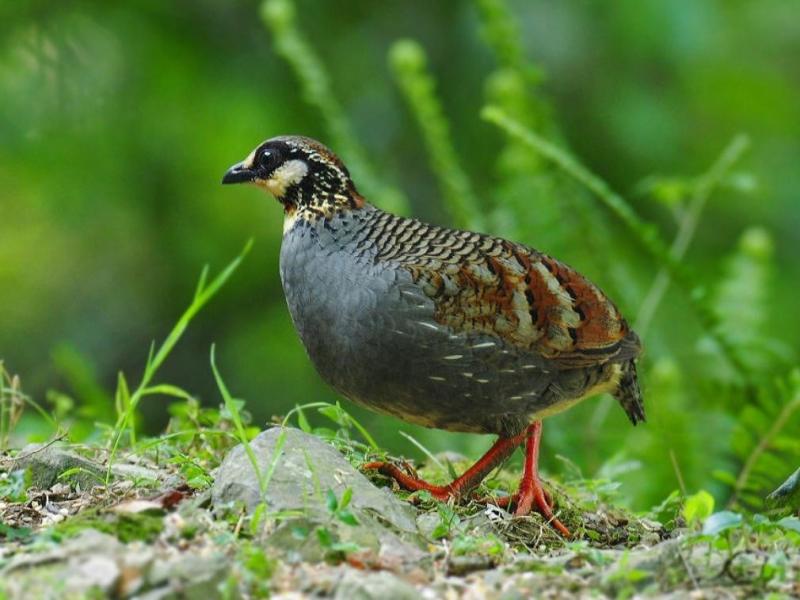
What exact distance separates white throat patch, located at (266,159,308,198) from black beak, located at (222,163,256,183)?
0.25 ft

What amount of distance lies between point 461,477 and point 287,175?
1.60m

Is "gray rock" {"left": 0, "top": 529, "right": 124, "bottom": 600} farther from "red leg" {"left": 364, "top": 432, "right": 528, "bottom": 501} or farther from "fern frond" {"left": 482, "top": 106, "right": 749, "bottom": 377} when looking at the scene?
"fern frond" {"left": 482, "top": 106, "right": 749, "bottom": 377}

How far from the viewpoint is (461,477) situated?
5.31 meters

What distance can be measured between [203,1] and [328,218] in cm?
463

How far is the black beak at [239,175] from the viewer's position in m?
5.79

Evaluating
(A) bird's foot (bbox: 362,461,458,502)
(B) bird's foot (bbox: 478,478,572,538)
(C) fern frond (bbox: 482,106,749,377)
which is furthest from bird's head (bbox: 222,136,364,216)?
(B) bird's foot (bbox: 478,478,572,538)

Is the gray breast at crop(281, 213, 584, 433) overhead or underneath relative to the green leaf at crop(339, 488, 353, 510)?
overhead

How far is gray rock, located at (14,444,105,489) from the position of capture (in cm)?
482

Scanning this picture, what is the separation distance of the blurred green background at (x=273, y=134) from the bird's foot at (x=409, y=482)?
2.78 metres

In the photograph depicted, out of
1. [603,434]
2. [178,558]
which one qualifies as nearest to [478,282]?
[178,558]

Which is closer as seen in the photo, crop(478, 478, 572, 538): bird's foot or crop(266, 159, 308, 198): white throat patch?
crop(478, 478, 572, 538): bird's foot

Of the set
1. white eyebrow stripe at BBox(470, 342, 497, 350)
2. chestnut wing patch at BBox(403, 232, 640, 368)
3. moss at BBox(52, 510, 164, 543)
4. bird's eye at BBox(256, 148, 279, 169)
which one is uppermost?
bird's eye at BBox(256, 148, 279, 169)

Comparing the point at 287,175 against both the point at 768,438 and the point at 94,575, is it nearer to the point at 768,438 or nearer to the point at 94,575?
the point at 94,575

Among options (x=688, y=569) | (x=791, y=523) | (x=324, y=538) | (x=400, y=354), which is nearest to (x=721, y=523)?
(x=688, y=569)
